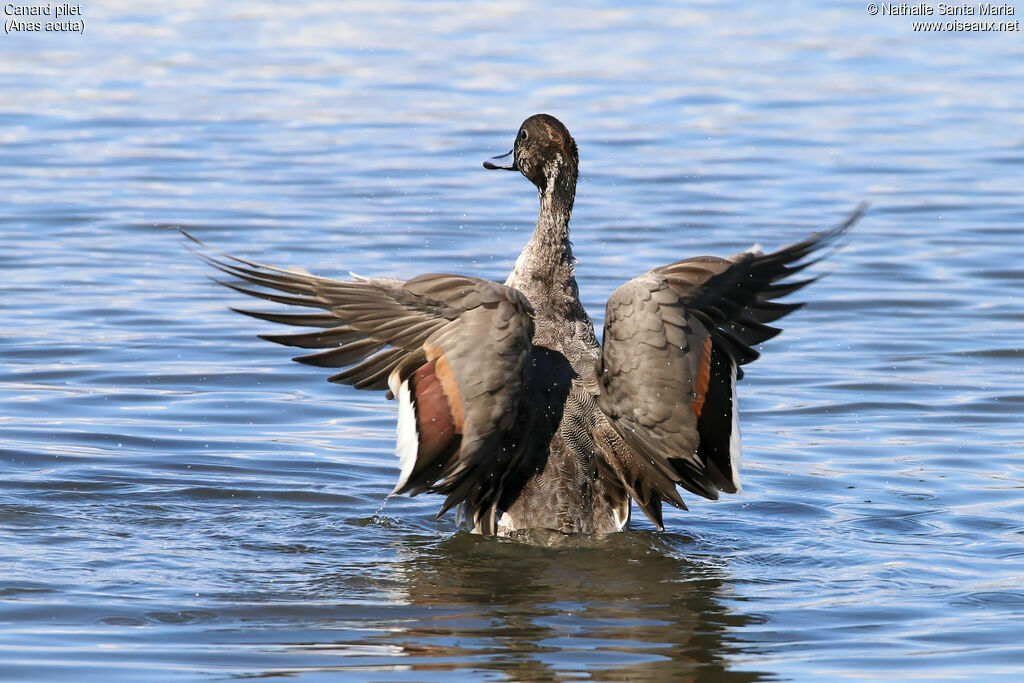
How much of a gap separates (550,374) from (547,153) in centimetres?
126

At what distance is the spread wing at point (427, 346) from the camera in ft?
19.7

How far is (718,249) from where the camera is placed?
1187 centimetres

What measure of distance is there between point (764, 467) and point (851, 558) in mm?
1465

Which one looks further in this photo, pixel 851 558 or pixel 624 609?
pixel 851 558

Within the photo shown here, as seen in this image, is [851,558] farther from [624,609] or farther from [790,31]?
[790,31]

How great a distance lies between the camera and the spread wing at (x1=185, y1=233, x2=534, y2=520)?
5.99 metres

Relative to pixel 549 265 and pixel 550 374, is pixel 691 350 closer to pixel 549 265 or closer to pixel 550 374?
pixel 550 374

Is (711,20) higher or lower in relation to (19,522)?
higher

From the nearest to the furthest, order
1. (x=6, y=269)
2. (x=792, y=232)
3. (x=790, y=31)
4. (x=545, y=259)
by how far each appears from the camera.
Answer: (x=545, y=259) < (x=6, y=269) < (x=792, y=232) < (x=790, y=31)

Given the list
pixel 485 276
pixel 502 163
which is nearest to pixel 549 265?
pixel 502 163

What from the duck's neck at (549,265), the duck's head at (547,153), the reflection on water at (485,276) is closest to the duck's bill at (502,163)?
the duck's head at (547,153)

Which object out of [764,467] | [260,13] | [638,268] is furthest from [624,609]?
[260,13]

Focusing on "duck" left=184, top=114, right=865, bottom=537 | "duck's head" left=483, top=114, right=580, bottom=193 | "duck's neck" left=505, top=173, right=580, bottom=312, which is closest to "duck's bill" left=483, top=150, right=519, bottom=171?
"duck's head" left=483, top=114, right=580, bottom=193

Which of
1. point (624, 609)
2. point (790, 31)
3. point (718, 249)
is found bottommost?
point (624, 609)
